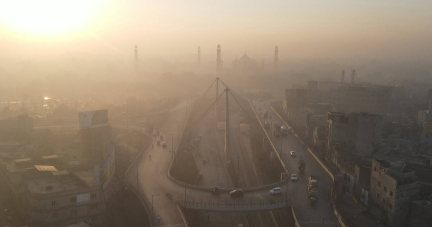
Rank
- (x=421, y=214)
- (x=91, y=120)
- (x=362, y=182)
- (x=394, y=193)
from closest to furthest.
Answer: (x=421, y=214) → (x=394, y=193) → (x=362, y=182) → (x=91, y=120)

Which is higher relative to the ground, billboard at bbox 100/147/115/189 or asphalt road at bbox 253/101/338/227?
billboard at bbox 100/147/115/189

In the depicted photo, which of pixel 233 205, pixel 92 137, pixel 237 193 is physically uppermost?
pixel 92 137

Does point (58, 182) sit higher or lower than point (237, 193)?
higher

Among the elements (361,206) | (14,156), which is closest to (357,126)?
(361,206)

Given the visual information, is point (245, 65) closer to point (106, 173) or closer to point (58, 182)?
point (106, 173)

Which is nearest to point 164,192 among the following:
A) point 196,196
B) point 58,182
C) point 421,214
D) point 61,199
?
point 196,196

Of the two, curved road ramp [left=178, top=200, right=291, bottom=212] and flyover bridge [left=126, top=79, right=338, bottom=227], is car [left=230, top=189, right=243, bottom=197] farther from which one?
curved road ramp [left=178, top=200, right=291, bottom=212]

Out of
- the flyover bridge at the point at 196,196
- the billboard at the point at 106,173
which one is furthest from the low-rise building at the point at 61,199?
the flyover bridge at the point at 196,196

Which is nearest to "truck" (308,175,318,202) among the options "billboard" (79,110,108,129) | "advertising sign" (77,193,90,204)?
"advertising sign" (77,193,90,204)

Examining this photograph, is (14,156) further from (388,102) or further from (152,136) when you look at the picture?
(388,102)
